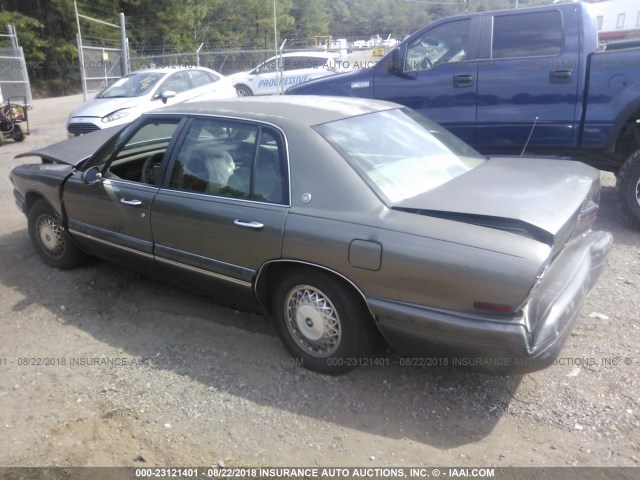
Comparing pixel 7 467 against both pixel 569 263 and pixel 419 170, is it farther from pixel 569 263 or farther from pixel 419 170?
pixel 569 263

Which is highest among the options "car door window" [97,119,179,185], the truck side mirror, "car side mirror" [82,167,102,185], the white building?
the white building

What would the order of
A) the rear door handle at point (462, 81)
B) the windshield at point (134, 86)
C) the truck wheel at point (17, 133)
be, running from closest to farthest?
the rear door handle at point (462, 81)
the windshield at point (134, 86)
the truck wheel at point (17, 133)

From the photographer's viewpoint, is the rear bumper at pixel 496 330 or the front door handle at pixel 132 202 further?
the front door handle at pixel 132 202

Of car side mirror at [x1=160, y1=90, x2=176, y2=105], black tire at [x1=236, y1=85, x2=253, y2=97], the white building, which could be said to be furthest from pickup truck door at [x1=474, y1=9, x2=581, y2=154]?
the white building

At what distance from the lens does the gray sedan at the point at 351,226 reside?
2.76 meters

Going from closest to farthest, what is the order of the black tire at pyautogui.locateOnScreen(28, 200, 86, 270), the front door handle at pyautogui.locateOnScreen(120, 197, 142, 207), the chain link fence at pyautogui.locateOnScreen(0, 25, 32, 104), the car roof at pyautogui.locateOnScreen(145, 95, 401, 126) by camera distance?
the car roof at pyautogui.locateOnScreen(145, 95, 401, 126), the front door handle at pyautogui.locateOnScreen(120, 197, 142, 207), the black tire at pyautogui.locateOnScreen(28, 200, 86, 270), the chain link fence at pyautogui.locateOnScreen(0, 25, 32, 104)

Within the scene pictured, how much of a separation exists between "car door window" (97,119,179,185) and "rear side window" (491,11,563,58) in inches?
151

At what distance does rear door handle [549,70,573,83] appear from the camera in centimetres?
579

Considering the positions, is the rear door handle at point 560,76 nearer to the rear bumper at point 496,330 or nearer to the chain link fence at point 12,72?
the rear bumper at point 496,330

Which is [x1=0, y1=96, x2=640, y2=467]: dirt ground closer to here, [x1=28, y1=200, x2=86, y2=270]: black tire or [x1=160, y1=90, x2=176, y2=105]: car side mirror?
[x1=28, y1=200, x2=86, y2=270]: black tire

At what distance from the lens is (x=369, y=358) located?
11.2ft

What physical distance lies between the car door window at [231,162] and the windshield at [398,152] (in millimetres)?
370

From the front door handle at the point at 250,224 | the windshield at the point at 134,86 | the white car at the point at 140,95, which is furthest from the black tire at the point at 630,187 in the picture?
the windshield at the point at 134,86

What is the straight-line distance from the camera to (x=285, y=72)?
1659 centimetres
